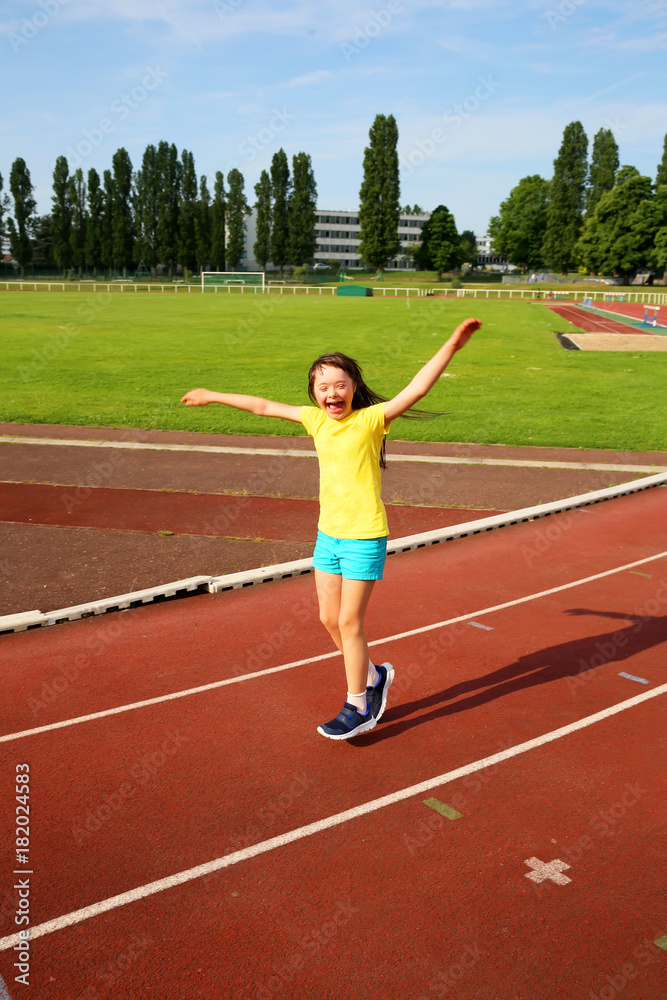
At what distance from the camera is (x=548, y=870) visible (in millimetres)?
3764

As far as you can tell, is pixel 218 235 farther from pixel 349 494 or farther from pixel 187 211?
pixel 349 494

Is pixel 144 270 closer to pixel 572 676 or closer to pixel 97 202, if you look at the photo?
pixel 97 202

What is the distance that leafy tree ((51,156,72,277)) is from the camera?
100m

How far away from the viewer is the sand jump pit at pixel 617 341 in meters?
31.8

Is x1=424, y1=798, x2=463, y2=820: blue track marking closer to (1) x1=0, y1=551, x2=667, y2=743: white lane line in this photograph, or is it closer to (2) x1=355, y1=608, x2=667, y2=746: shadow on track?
(2) x1=355, y1=608, x2=667, y2=746: shadow on track

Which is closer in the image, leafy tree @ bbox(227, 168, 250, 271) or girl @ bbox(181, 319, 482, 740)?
girl @ bbox(181, 319, 482, 740)

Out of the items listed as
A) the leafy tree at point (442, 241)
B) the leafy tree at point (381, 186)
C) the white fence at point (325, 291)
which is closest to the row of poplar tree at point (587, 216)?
the leafy tree at point (442, 241)

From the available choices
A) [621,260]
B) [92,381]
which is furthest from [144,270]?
[92,381]

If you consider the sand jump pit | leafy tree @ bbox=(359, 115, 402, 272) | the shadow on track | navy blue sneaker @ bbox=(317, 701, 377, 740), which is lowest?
the shadow on track

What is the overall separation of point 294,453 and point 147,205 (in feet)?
326

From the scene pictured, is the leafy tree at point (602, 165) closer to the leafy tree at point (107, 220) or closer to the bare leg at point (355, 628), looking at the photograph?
the leafy tree at point (107, 220)

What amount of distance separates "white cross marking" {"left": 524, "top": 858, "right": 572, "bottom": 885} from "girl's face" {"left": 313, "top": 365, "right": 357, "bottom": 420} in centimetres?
252

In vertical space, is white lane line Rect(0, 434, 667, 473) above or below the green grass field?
below

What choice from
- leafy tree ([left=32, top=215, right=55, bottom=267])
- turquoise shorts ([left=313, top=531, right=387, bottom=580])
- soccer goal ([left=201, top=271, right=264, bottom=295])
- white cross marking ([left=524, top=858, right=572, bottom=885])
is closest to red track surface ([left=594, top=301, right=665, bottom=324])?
soccer goal ([left=201, top=271, right=264, bottom=295])
